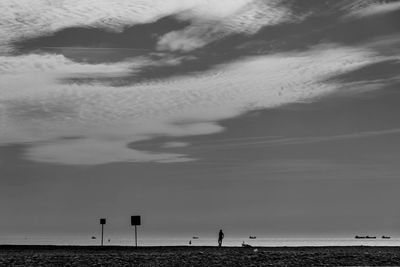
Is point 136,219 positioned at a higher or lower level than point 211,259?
higher

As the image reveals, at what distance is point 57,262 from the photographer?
34344mm

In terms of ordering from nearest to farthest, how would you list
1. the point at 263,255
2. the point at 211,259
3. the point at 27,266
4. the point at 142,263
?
the point at 27,266 < the point at 142,263 < the point at 211,259 < the point at 263,255

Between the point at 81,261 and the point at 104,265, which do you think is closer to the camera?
the point at 104,265

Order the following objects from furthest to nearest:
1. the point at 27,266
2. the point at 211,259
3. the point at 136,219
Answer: the point at 136,219
the point at 211,259
the point at 27,266

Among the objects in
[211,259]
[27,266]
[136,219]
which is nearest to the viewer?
[27,266]

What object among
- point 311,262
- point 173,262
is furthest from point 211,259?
point 311,262

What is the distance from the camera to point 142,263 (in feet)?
111

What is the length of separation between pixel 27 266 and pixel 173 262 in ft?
23.6

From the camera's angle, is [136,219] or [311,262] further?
[136,219]

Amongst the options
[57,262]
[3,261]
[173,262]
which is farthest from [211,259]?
[3,261]

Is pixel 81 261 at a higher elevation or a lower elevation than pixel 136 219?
lower

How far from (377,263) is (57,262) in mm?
16028

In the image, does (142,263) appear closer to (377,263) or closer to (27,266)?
(27,266)

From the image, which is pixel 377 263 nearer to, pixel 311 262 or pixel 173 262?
pixel 311 262
